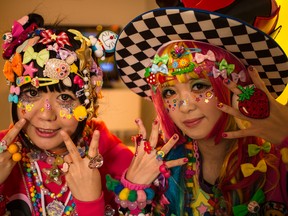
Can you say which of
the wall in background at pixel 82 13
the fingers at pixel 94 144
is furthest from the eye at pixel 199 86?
the wall in background at pixel 82 13

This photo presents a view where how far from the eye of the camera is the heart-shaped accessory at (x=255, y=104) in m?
1.01

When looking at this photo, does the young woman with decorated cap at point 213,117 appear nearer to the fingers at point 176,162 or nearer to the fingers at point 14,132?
the fingers at point 176,162

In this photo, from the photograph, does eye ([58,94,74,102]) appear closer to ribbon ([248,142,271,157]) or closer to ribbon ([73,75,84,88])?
ribbon ([73,75,84,88])

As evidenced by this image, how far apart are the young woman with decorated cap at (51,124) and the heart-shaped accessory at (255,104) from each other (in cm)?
46

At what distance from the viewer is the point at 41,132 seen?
119 cm

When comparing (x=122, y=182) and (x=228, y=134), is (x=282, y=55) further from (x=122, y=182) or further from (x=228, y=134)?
(x=122, y=182)

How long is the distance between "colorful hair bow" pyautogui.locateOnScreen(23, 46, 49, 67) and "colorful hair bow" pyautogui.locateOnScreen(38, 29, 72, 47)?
5 cm

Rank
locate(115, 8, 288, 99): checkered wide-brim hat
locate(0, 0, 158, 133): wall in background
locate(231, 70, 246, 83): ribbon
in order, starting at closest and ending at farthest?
locate(115, 8, 288, 99): checkered wide-brim hat → locate(231, 70, 246, 83): ribbon → locate(0, 0, 158, 133): wall in background

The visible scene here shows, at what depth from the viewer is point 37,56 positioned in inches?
45.8

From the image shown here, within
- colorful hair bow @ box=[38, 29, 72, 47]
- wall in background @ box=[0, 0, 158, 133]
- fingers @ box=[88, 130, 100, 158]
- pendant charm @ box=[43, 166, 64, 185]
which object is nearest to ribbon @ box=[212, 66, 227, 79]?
fingers @ box=[88, 130, 100, 158]

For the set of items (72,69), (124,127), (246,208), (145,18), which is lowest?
(124,127)

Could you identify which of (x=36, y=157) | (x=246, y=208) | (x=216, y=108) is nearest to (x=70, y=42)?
(x=36, y=157)

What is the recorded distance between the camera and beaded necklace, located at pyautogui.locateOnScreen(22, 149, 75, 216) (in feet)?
4.07

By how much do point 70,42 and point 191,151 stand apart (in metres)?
0.58
